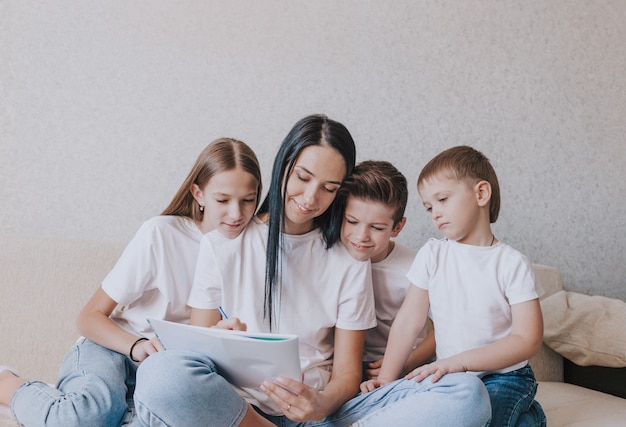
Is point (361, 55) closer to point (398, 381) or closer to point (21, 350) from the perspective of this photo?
point (398, 381)

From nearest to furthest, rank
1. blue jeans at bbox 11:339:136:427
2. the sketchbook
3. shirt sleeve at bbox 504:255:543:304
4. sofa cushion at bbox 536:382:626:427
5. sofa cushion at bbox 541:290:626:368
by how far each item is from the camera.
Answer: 1. the sketchbook
2. blue jeans at bbox 11:339:136:427
3. shirt sleeve at bbox 504:255:543:304
4. sofa cushion at bbox 536:382:626:427
5. sofa cushion at bbox 541:290:626:368

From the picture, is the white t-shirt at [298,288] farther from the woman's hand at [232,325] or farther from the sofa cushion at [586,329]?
the sofa cushion at [586,329]

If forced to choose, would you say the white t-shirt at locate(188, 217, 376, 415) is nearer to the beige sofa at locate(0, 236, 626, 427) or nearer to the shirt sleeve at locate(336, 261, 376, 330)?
the shirt sleeve at locate(336, 261, 376, 330)

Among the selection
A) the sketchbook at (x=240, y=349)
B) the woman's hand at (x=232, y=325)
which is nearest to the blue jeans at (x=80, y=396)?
the sketchbook at (x=240, y=349)

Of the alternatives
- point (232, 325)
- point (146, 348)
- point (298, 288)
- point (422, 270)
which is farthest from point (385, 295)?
point (146, 348)

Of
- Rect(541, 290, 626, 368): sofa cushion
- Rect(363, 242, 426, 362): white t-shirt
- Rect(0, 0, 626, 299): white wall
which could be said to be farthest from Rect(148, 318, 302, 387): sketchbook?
Rect(541, 290, 626, 368): sofa cushion

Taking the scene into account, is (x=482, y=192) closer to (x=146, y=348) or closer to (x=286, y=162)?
(x=286, y=162)

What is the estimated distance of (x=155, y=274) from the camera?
1672 mm

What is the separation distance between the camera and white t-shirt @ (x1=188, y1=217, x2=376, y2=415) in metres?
1.58

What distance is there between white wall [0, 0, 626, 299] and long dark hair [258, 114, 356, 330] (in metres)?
0.63

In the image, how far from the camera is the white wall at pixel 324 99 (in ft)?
6.79

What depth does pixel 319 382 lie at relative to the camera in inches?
60.7

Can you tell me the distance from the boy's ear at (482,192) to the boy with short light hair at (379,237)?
0.18m

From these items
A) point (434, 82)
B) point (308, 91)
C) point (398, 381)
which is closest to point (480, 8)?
point (434, 82)
